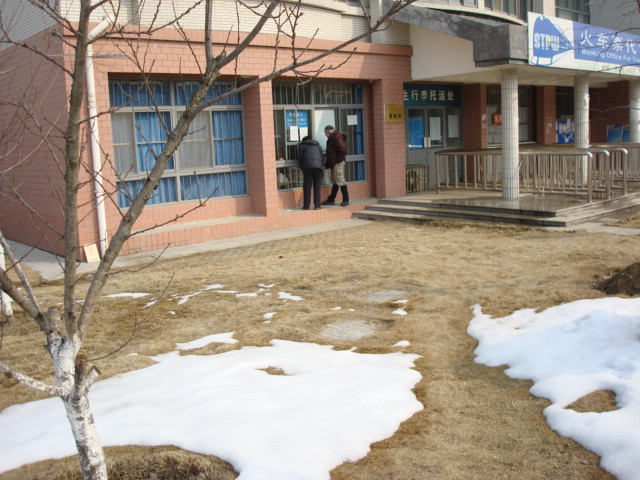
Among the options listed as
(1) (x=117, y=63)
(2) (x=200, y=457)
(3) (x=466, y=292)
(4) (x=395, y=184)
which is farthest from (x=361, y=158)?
(2) (x=200, y=457)

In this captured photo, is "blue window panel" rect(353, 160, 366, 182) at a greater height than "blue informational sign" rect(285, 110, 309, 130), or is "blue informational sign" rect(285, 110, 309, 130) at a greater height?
"blue informational sign" rect(285, 110, 309, 130)

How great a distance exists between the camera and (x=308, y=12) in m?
13.9

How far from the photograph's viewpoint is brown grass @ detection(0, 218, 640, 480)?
3885mm

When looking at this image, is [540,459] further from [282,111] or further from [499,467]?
[282,111]

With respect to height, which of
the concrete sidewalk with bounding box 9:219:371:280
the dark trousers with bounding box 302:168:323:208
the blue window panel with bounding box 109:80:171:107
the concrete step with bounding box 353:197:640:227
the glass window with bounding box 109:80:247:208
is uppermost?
the blue window panel with bounding box 109:80:171:107

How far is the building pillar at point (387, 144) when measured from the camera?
15.2m

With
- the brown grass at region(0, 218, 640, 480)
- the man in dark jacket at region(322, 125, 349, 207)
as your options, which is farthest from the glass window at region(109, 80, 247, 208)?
the brown grass at region(0, 218, 640, 480)

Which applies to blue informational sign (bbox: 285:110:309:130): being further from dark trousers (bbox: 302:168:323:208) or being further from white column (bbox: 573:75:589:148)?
white column (bbox: 573:75:589:148)

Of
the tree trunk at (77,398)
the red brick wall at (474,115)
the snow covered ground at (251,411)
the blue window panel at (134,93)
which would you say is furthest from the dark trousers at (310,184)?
the tree trunk at (77,398)

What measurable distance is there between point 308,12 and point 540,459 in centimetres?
1178

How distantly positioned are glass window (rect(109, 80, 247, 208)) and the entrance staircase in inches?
125

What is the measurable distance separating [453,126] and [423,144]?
1386mm

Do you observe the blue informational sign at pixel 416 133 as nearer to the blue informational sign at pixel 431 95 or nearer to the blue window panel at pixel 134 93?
the blue informational sign at pixel 431 95

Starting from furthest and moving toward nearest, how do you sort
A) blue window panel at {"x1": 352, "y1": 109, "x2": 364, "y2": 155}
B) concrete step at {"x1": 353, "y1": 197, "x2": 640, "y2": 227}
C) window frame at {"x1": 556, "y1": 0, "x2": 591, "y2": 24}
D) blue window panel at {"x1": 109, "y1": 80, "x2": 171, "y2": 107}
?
window frame at {"x1": 556, "y1": 0, "x2": 591, "y2": 24} < blue window panel at {"x1": 352, "y1": 109, "x2": 364, "y2": 155} < concrete step at {"x1": 353, "y1": 197, "x2": 640, "y2": 227} < blue window panel at {"x1": 109, "y1": 80, "x2": 171, "y2": 107}
